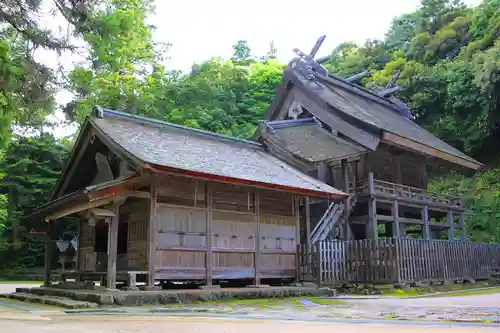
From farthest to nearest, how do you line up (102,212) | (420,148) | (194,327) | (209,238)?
(420,148)
(209,238)
(102,212)
(194,327)

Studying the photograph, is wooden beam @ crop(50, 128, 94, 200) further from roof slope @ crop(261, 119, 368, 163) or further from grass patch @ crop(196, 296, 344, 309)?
roof slope @ crop(261, 119, 368, 163)

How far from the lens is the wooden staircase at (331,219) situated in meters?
16.0

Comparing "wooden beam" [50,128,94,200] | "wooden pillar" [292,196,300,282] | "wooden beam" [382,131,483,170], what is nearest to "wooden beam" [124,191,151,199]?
"wooden beam" [50,128,94,200]

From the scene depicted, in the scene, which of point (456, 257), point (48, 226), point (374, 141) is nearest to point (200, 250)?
point (48, 226)

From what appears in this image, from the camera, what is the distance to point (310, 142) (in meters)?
A: 19.2

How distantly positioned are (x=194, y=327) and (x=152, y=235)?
558cm

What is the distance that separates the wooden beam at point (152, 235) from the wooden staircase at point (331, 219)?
222 inches

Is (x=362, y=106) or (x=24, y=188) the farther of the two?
(x=24, y=188)

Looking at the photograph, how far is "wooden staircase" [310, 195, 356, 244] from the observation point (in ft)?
52.6

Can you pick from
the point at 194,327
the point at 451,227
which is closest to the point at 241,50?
the point at 451,227

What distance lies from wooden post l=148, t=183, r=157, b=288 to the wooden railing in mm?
9234

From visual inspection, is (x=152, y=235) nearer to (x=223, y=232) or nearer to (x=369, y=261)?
(x=223, y=232)

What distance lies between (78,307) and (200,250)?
377 cm

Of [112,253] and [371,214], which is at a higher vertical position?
[371,214]
